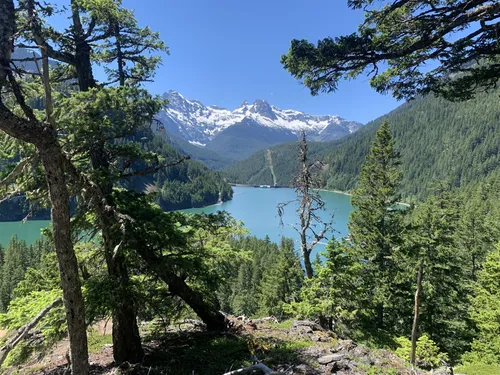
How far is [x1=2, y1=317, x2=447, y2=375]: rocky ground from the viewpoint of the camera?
6.10 m

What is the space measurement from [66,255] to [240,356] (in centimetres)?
467

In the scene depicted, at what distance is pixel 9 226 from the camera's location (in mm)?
109688

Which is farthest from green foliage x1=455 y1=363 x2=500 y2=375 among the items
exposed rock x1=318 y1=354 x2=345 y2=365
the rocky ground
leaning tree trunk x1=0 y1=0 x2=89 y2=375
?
leaning tree trunk x1=0 y1=0 x2=89 y2=375

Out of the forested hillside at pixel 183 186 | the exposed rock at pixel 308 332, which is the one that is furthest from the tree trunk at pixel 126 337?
the forested hillside at pixel 183 186

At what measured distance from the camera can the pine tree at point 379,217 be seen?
1786 centimetres

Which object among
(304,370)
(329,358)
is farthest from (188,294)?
(329,358)

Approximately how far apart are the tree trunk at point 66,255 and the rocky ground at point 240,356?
1.19 meters

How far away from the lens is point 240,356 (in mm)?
7160

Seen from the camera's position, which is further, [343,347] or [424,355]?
[424,355]

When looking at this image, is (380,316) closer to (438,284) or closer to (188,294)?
(438,284)

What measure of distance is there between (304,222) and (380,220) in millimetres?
6256

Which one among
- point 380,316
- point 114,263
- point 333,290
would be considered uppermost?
point 114,263

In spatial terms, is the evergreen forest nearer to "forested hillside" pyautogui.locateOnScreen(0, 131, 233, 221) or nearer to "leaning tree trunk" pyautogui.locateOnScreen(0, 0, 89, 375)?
"leaning tree trunk" pyautogui.locateOnScreen(0, 0, 89, 375)

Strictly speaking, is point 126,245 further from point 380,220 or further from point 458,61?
point 380,220
